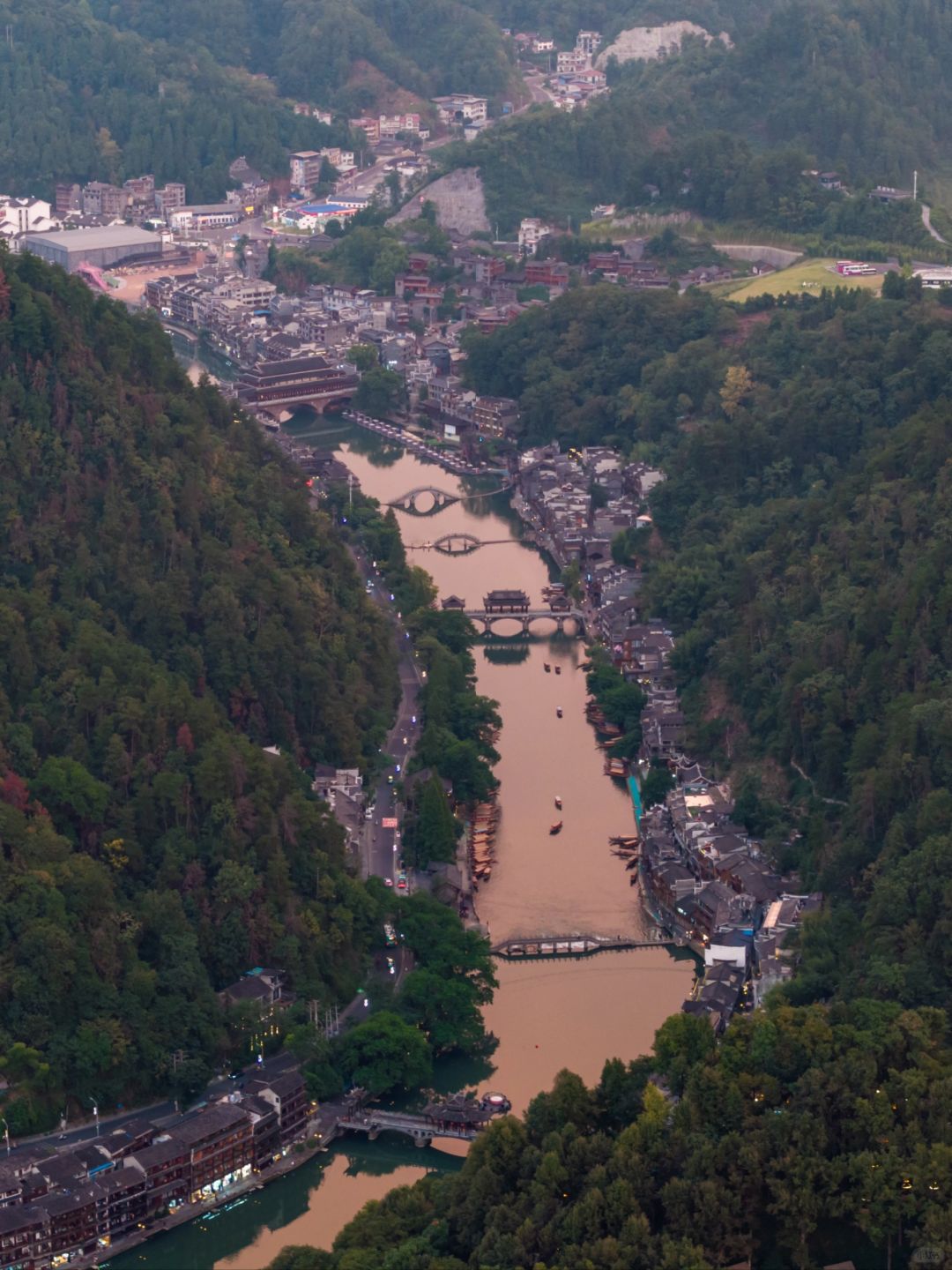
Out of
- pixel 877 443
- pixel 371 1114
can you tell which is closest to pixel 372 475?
pixel 877 443

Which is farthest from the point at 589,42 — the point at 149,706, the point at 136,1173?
the point at 136,1173

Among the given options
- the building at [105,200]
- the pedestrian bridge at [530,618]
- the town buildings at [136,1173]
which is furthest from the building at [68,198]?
the town buildings at [136,1173]

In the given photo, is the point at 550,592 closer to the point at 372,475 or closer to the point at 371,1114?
the point at 372,475

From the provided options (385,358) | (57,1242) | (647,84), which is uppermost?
(647,84)

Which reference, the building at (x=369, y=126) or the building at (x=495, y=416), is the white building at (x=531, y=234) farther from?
the building at (x=369, y=126)

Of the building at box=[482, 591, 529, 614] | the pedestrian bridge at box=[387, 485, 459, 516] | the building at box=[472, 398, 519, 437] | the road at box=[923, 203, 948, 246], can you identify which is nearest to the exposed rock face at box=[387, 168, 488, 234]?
the road at box=[923, 203, 948, 246]

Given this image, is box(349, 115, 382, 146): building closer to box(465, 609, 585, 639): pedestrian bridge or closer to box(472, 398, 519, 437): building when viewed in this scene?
box(472, 398, 519, 437): building

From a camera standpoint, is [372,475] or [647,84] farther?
[647,84]
